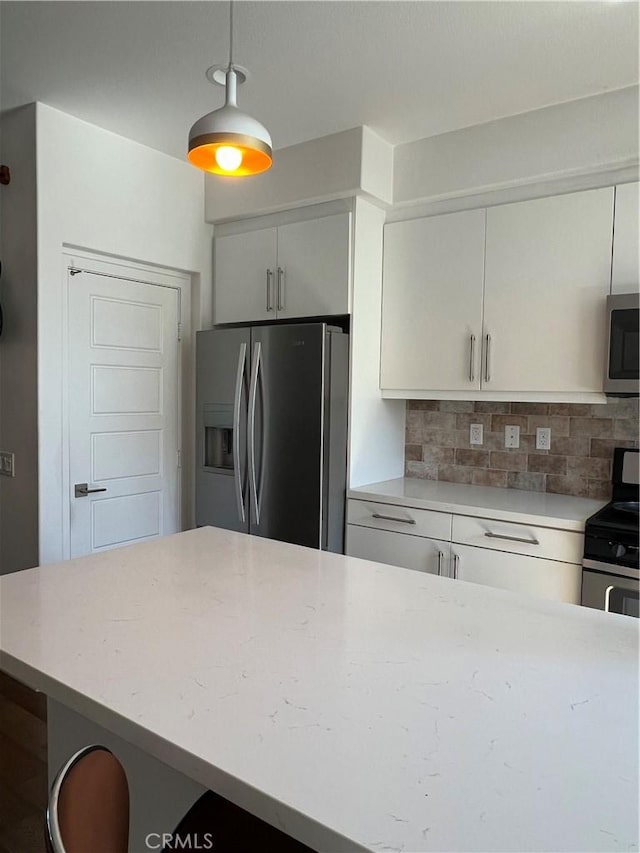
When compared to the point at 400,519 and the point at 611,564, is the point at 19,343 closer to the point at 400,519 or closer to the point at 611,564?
the point at 400,519

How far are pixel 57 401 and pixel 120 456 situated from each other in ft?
1.58

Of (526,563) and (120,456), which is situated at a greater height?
(120,456)

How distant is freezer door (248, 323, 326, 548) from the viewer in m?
2.87

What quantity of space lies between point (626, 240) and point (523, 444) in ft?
3.48

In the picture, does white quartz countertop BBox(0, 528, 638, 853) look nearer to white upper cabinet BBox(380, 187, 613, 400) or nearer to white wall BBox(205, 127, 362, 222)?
white upper cabinet BBox(380, 187, 613, 400)

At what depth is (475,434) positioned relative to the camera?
10.5 ft

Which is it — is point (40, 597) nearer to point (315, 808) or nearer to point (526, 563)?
point (315, 808)

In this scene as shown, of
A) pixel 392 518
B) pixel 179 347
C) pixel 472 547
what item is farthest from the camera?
pixel 179 347

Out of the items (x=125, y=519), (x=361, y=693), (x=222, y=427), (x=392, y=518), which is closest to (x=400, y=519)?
(x=392, y=518)

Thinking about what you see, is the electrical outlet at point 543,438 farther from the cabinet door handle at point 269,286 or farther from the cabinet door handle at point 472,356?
the cabinet door handle at point 269,286

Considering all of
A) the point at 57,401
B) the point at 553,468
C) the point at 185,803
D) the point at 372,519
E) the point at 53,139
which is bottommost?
the point at 185,803

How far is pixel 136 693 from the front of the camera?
96 centimetres

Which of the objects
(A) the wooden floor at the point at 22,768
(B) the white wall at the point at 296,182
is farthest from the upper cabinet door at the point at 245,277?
(A) the wooden floor at the point at 22,768

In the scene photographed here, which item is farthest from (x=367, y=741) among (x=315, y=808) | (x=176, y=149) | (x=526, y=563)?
(x=176, y=149)
